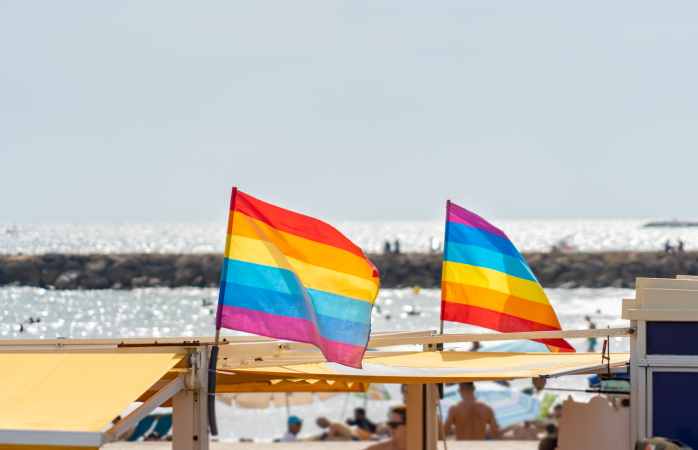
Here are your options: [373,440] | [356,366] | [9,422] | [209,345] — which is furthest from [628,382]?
[373,440]

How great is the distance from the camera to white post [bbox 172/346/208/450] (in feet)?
24.7

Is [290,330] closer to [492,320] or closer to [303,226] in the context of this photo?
[303,226]

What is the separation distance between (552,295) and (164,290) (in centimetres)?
2782

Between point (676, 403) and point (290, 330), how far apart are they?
7.28ft

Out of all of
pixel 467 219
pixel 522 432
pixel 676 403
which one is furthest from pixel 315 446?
pixel 676 403

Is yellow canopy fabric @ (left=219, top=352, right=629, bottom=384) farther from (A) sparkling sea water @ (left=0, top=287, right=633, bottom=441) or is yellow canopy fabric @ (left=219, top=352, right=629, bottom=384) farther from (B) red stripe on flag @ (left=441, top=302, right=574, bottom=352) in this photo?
(A) sparkling sea water @ (left=0, top=287, right=633, bottom=441)

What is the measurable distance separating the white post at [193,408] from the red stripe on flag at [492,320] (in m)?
3.14

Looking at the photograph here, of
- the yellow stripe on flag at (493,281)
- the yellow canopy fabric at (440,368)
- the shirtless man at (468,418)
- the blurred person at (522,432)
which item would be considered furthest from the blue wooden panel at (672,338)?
the blurred person at (522,432)

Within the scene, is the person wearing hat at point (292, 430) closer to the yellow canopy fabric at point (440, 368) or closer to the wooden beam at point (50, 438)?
the yellow canopy fabric at point (440, 368)

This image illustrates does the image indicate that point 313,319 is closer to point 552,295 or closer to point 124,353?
point 124,353

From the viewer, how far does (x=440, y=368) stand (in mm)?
9000

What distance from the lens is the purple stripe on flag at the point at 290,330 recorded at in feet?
25.6

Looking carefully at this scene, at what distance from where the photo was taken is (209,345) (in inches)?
303

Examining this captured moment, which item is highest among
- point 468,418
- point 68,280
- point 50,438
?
point 68,280
